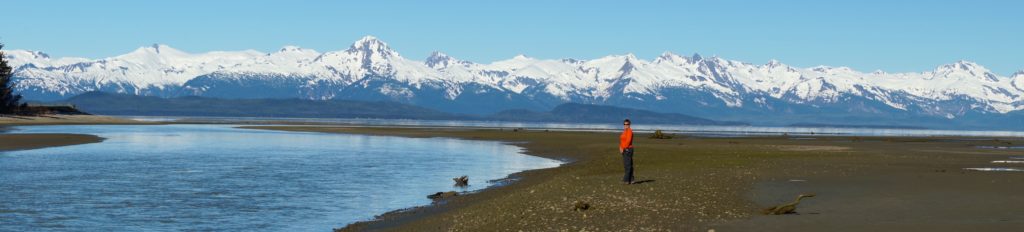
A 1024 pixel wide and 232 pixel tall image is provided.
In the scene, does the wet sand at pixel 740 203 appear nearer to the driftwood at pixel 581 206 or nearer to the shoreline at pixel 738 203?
the shoreline at pixel 738 203

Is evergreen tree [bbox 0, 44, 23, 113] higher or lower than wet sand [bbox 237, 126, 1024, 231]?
higher

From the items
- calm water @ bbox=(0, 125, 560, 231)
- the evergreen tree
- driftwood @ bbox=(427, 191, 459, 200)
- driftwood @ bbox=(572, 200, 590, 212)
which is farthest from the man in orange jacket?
the evergreen tree

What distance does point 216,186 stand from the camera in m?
37.6

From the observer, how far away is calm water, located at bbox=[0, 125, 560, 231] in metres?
27.5

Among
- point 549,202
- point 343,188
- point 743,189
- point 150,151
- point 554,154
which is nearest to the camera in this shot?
point 549,202

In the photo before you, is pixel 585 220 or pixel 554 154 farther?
pixel 554 154

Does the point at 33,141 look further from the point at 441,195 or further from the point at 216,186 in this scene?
the point at 441,195

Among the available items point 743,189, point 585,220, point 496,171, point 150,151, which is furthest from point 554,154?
point 585,220

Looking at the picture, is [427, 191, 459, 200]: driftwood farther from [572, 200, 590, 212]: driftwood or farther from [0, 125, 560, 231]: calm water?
[572, 200, 590, 212]: driftwood

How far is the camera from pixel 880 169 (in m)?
42.6

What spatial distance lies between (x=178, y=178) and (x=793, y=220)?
26.8 meters

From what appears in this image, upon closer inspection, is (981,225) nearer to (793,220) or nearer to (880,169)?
(793,220)

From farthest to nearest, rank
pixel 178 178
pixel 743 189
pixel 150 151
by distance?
pixel 150 151, pixel 178 178, pixel 743 189

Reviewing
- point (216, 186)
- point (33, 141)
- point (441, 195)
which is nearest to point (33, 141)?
point (33, 141)
